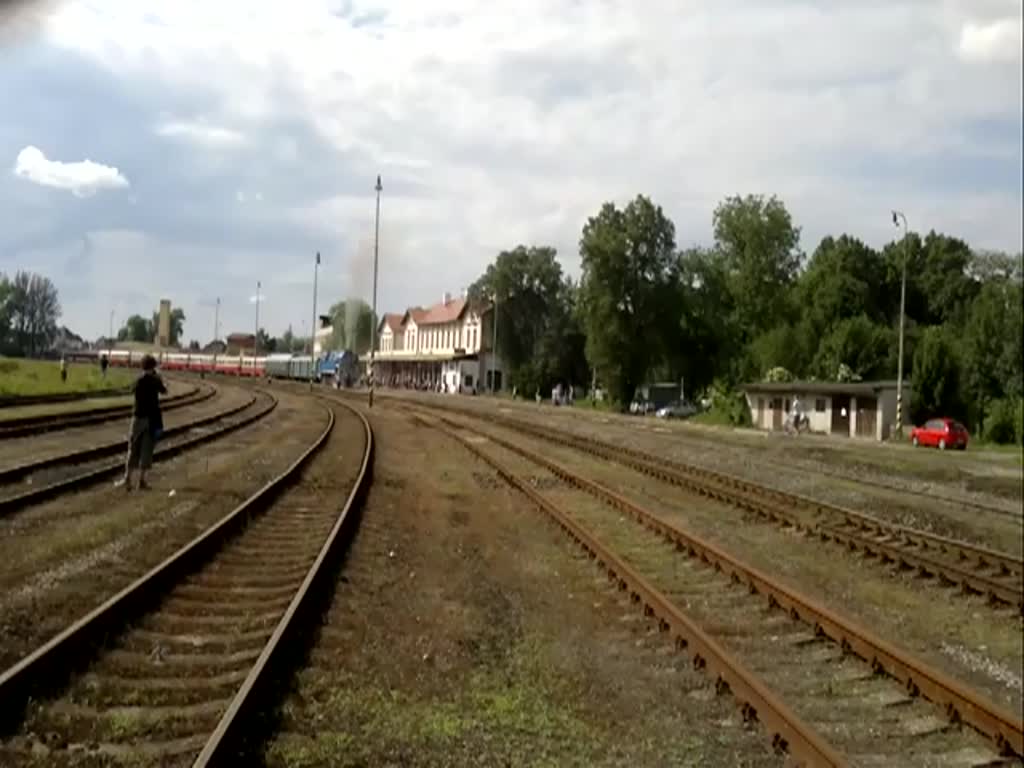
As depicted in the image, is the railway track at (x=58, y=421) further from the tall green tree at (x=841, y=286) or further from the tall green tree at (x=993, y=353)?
the tall green tree at (x=841, y=286)

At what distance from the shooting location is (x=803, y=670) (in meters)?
9.57

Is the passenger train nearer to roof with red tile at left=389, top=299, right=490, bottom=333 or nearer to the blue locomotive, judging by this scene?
the blue locomotive

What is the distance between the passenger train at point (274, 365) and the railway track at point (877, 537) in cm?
6465

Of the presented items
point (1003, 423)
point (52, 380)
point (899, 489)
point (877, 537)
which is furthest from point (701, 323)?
point (877, 537)

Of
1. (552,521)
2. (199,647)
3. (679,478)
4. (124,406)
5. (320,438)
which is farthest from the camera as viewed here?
(124,406)

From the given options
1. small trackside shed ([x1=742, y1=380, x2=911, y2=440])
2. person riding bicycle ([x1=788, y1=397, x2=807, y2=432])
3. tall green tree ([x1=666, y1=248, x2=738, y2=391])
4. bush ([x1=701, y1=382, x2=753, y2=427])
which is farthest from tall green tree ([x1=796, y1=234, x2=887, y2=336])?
person riding bicycle ([x1=788, y1=397, x2=807, y2=432])

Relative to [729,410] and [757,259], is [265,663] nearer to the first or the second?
[729,410]

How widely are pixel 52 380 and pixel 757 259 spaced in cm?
8096

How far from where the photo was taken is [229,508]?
16.5 meters

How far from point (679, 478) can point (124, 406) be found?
19452 mm

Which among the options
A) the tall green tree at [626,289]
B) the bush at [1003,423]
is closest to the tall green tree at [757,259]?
the tall green tree at [626,289]

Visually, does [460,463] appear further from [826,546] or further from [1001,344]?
[1001,344]

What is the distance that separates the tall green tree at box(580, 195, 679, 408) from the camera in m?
85.9

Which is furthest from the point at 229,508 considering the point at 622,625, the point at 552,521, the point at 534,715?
the point at 534,715
